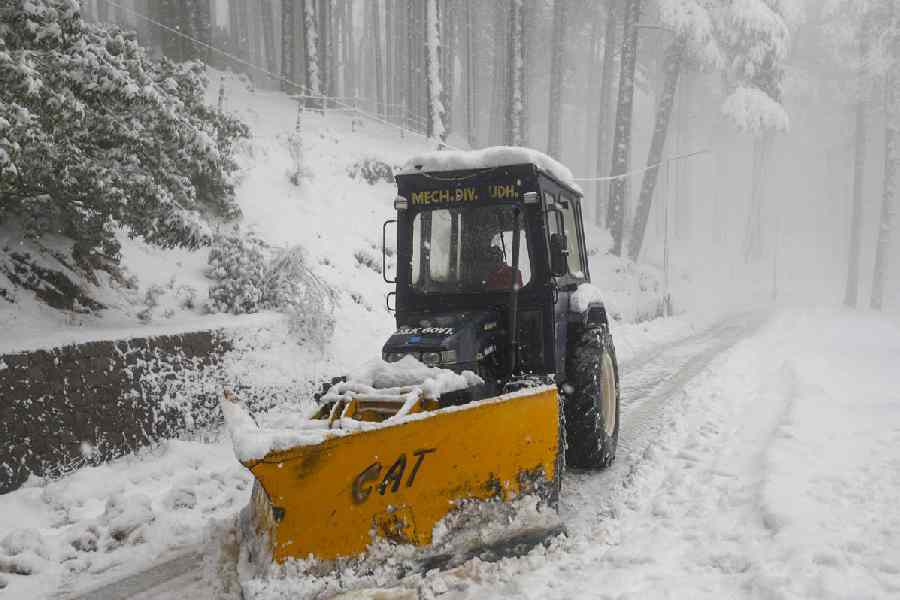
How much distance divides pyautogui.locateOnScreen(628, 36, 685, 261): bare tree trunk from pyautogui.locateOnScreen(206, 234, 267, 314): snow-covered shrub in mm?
15756

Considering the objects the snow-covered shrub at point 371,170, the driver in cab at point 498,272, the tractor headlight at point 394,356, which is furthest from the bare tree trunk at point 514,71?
the tractor headlight at point 394,356

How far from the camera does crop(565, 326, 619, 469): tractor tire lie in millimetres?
4906

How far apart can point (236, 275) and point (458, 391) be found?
15.2ft

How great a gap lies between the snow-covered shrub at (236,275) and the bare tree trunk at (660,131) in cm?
1576

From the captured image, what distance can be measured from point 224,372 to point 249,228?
3.38 metres

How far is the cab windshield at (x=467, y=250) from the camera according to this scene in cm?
475

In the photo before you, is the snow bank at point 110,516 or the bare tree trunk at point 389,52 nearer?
the snow bank at point 110,516

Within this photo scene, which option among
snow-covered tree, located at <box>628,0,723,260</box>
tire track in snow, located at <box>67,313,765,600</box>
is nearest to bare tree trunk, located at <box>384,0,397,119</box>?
snow-covered tree, located at <box>628,0,723,260</box>

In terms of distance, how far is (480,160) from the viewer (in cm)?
472

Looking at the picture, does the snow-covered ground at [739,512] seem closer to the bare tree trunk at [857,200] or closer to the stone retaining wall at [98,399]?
the stone retaining wall at [98,399]

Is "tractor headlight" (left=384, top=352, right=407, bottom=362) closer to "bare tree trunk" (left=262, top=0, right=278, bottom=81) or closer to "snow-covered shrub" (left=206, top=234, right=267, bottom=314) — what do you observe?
"snow-covered shrub" (left=206, top=234, right=267, bottom=314)

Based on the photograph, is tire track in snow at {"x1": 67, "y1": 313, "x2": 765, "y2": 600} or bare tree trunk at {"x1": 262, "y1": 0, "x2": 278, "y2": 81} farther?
bare tree trunk at {"x1": 262, "y1": 0, "x2": 278, "y2": 81}

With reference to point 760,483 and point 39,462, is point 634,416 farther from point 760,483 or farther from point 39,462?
point 39,462

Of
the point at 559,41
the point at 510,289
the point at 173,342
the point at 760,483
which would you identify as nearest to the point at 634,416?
the point at 760,483
